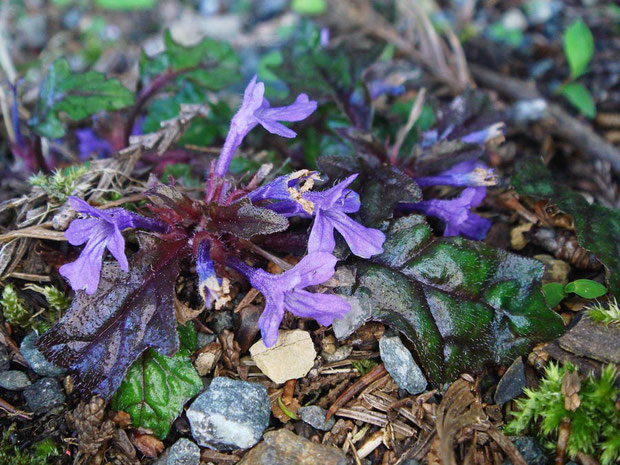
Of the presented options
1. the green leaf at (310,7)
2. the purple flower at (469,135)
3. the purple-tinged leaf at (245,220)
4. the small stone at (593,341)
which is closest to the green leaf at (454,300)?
Answer: the small stone at (593,341)

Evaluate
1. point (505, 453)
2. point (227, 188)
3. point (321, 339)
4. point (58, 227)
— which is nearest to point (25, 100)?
point (58, 227)

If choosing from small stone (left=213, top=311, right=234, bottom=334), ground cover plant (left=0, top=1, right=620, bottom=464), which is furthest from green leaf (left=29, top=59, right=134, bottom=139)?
small stone (left=213, top=311, right=234, bottom=334)

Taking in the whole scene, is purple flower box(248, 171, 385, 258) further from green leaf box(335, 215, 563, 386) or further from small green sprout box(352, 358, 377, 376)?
small green sprout box(352, 358, 377, 376)

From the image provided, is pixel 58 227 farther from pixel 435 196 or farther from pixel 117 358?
pixel 435 196

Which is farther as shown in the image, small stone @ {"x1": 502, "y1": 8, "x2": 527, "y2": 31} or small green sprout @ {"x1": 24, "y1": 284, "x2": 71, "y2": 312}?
small stone @ {"x1": 502, "y1": 8, "x2": 527, "y2": 31}

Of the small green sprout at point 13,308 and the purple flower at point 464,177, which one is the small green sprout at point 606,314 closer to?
the purple flower at point 464,177

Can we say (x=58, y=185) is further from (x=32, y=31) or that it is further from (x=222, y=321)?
(x=32, y=31)
